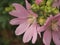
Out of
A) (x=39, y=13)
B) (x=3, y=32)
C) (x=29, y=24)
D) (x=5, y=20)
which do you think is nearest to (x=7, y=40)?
(x=3, y=32)

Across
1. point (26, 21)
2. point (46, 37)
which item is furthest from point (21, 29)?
point (46, 37)

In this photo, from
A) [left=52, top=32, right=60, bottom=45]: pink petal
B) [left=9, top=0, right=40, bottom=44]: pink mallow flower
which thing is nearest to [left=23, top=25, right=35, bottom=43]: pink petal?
[left=9, top=0, right=40, bottom=44]: pink mallow flower

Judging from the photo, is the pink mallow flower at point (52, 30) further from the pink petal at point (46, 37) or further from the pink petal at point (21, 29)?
the pink petal at point (21, 29)

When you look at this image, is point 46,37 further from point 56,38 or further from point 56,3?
point 56,3

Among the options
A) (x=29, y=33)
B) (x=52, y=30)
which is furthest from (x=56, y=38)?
(x=29, y=33)

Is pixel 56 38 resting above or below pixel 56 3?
below

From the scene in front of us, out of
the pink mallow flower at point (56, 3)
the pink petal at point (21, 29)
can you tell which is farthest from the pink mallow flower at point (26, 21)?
the pink mallow flower at point (56, 3)

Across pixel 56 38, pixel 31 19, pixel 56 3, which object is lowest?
pixel 56 38

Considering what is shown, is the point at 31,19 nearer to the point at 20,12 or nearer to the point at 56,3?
the point at 20,12

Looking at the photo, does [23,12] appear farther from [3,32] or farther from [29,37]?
[3,32]
